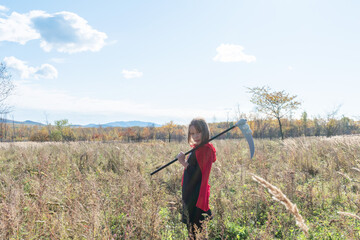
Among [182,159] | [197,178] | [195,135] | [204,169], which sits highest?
[195,135]

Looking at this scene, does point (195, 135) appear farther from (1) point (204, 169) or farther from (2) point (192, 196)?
(2) point (192, 196)

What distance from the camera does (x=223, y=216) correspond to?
338 centimetres

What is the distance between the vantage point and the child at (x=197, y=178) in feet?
9.09

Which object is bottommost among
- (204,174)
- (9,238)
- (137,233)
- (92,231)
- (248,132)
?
(137,233)

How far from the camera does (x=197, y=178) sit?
289cm

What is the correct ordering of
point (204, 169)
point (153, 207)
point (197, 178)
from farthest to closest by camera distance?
point (197, 178), point (204, 169), point (153, 207)

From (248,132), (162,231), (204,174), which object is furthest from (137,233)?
(248,132)

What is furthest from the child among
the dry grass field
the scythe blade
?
the scythe blade

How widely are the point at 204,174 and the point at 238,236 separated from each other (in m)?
1.10

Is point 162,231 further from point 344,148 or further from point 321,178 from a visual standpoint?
point 344,148

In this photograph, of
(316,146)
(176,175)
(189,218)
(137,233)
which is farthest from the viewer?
(316,146)

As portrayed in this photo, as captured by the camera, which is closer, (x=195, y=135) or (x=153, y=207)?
(x=153, y=207)

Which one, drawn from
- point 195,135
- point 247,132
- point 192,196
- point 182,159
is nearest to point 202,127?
point 195,135

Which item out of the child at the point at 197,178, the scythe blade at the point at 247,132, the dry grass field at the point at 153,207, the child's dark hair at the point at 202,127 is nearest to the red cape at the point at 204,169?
the child at the point at 197,178
